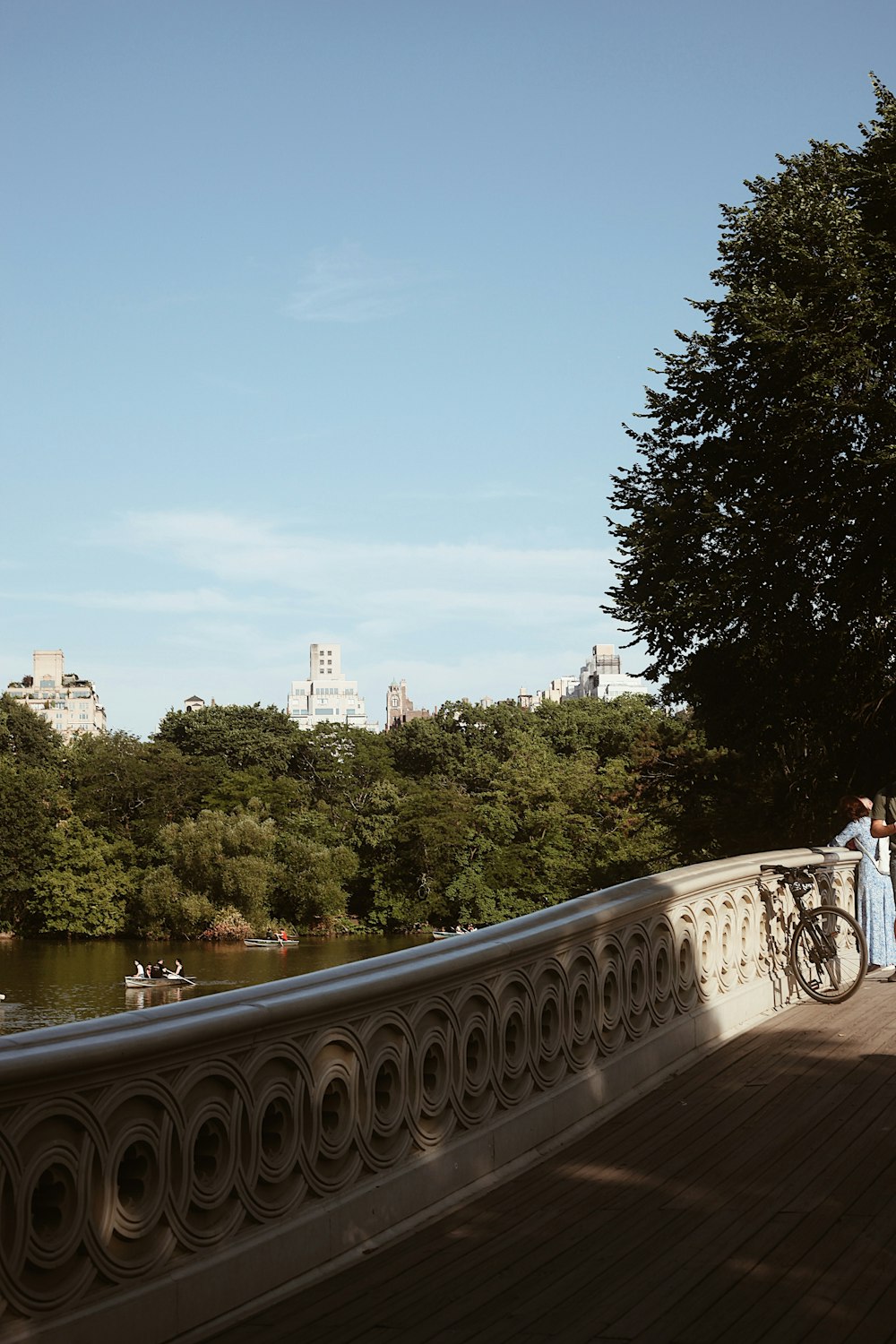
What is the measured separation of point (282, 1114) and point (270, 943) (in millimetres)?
76423

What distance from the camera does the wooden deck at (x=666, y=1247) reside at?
13.5ft

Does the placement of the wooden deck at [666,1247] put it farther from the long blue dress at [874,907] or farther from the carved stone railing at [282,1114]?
the long blue dress at [874,907]

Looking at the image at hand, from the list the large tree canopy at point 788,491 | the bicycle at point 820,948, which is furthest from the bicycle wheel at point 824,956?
the large tree canopy at point 788,491

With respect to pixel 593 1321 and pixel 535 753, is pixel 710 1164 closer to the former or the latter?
pixel 593 1321

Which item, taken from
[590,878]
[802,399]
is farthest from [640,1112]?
[590,878]

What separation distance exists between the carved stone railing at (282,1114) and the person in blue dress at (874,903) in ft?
15.3

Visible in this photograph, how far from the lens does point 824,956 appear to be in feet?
33.8

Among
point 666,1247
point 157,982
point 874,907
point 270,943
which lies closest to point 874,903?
point 874,907

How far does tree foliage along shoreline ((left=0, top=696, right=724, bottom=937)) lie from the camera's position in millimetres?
78812

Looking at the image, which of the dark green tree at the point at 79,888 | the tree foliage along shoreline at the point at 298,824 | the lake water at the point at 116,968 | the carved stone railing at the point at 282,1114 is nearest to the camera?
the carved stone railing at the point at 282,1114

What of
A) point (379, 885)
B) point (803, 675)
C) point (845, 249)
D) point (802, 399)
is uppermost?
point (845, 249)

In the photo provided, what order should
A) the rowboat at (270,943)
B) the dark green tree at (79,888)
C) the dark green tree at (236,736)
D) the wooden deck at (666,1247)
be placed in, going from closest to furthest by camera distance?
the wooden deck at (666,1247) < the rowboat at (270,943) < the dark green tree at (79,888) < the dark green tree at (236,736)

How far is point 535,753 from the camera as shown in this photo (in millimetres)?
86062

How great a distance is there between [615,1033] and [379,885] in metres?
78.7
